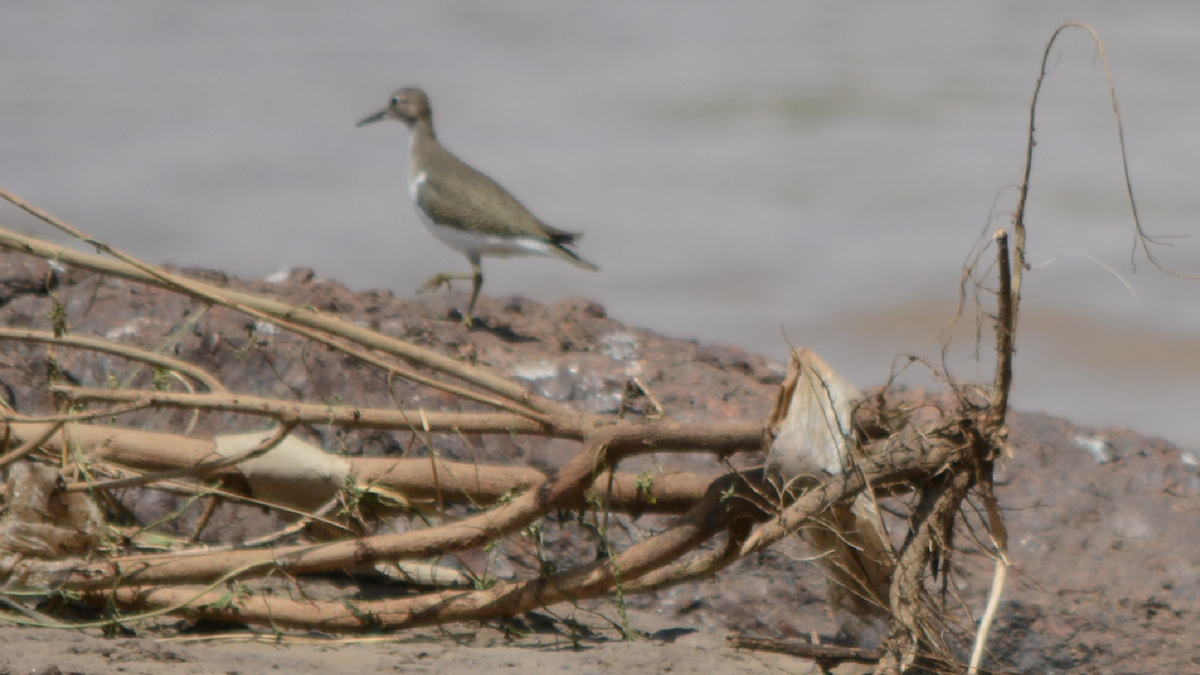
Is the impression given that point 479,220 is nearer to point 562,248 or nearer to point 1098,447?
point 562,248

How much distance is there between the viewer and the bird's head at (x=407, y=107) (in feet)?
26.8

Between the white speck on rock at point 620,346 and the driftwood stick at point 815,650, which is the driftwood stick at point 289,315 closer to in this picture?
the driftwood stick at point 815,650

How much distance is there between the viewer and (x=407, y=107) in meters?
8.19

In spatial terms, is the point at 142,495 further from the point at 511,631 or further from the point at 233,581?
the point at 511,631

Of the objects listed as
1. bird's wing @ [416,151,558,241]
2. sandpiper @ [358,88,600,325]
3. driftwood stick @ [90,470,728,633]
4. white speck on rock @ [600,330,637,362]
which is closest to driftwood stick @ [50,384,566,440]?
driftwood stick @ [90,470,728,633]

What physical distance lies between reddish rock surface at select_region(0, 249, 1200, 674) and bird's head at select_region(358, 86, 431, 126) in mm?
4360

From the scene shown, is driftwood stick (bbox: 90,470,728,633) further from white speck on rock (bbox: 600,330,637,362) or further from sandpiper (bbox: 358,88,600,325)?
sandpiper (bbox: 358,88,600,325)

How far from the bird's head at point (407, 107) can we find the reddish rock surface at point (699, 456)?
4360 millimetres

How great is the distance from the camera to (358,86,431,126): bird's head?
26.8ft

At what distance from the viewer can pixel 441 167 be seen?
289 inches

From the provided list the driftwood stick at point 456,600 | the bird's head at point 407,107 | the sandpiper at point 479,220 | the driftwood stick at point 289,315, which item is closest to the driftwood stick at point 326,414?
the driftwood stick at point 289,315

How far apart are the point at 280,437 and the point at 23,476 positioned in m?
0.55

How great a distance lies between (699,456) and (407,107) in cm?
543

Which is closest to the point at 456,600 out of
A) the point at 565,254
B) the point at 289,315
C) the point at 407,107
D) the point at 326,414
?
the point at 326,414
